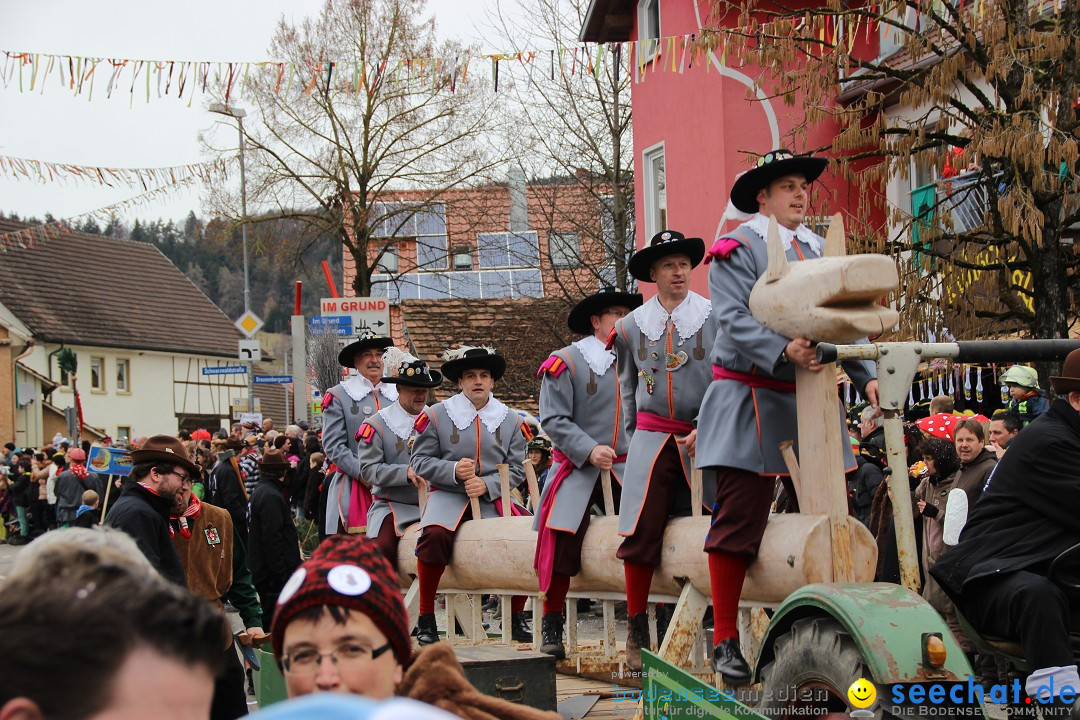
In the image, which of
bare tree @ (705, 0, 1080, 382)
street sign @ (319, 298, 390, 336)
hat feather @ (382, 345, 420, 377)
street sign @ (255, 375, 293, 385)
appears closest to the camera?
bare tree @ (705, 0, 1080, 382)

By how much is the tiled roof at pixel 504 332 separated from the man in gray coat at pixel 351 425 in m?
10.1

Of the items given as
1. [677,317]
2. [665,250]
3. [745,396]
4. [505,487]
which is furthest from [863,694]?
[505,487]

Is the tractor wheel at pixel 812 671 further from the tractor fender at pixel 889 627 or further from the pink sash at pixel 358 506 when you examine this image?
the pink sash at pixel 358 506

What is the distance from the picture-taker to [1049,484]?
463 centimetres

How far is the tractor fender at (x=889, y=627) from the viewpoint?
389cm

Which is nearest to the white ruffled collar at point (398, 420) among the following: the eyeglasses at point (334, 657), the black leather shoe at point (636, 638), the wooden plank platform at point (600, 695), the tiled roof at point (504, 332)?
the wooden plank platform at point (600, 695)

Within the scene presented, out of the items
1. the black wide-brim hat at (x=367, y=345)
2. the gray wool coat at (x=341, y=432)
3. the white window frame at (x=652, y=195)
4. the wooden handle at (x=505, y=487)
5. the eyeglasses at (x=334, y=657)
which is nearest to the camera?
the eyeglasses at (x=334, y=657)

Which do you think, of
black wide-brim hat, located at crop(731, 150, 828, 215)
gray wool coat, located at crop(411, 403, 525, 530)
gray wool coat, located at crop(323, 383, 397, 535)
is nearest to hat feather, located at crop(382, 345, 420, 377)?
gray wool coat, located at crop(323, 383, 397, 535)

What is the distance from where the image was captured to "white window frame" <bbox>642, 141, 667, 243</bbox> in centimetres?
2127

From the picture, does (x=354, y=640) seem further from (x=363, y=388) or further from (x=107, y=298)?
(x=107, y=298)

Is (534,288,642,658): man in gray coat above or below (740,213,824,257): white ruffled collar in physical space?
below

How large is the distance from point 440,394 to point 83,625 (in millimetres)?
25580

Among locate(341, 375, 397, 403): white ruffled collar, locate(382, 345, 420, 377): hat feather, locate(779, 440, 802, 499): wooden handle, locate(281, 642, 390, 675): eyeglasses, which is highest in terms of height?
locate(382, 345, 420, 377): hat feather

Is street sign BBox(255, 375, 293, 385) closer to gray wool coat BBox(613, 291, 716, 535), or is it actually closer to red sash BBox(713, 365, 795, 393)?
gray wool coat BBox(613, 291, 716, 535)
